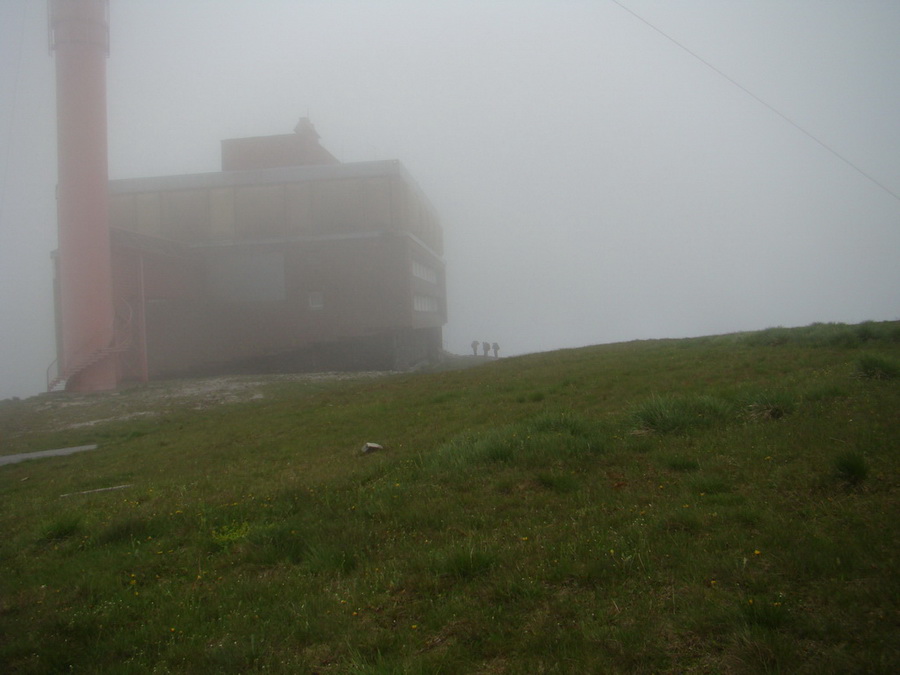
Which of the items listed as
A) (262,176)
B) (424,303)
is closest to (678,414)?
(262,176)

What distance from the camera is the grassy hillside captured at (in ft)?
11.2

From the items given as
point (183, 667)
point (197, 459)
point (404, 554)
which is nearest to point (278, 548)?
point (404, 554)

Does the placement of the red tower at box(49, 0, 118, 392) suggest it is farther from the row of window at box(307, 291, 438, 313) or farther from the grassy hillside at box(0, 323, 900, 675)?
the grassy hillside at box(0, 323, 900, 675)

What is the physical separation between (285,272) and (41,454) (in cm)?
2441

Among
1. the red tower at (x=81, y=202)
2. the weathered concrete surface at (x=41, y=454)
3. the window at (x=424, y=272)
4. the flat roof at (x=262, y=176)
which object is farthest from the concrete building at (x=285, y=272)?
the weathered concrete surface at (x=41, y=454)

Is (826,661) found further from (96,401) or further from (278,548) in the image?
(96,401)

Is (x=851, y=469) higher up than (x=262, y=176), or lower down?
lower down

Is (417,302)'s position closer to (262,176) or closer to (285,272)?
(285,272)

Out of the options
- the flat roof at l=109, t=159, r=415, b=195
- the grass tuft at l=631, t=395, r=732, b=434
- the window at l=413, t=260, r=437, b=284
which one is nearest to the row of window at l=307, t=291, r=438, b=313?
the window at l=413, t=260, r=437, b=284

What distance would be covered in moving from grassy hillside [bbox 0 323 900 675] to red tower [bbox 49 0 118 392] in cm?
2251

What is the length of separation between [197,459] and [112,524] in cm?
469

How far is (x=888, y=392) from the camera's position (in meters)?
7.38

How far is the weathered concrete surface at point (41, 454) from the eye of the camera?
14502 mm

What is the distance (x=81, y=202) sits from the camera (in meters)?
29.2
